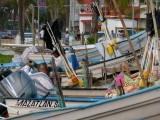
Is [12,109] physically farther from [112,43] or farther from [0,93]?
[112,43]

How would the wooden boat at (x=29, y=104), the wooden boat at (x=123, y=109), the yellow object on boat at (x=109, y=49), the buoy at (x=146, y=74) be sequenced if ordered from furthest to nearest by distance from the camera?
the yellow object on boat at (x=109, y=49), the buoy at (x=146, y=74), the wooden boat at (x=29, y=104), the wooden boat at (x=123, y=109)

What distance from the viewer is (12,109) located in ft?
39.7

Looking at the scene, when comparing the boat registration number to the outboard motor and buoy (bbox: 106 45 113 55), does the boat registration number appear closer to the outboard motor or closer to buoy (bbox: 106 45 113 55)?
the outboard motor

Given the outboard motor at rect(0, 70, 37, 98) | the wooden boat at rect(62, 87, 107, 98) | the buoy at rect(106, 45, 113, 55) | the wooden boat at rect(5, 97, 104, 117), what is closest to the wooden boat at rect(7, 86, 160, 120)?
the wooden boat at rect(5, 97, 104, 117)

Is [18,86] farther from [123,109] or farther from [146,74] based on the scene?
[123,109]

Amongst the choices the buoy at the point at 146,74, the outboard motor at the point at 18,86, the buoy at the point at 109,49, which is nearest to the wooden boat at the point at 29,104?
the outboard motor at the point at 18,86

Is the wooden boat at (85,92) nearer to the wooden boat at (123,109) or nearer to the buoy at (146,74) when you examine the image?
the buoy at (146,74)

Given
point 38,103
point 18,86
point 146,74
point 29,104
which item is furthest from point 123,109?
point 18,86

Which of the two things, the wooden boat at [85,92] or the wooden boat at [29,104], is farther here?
the wooden boat at [85,92]

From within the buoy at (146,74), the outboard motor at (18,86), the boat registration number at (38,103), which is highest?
the buoy at (146,74)

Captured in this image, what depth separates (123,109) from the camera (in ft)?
32.9

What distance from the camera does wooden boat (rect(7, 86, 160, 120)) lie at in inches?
387

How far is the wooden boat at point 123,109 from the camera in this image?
982 centimetres

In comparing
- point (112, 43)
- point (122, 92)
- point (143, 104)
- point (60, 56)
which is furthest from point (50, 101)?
point (112, 43)
